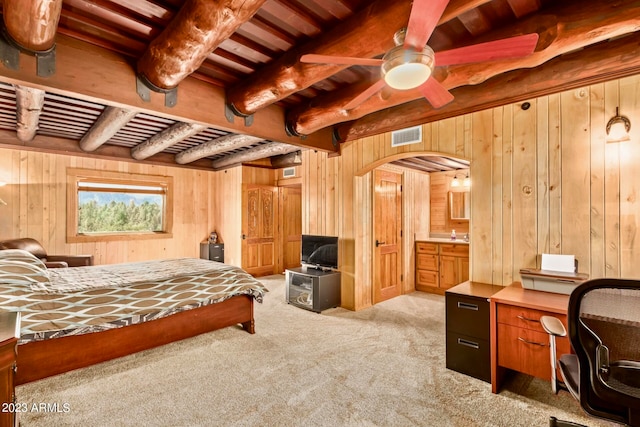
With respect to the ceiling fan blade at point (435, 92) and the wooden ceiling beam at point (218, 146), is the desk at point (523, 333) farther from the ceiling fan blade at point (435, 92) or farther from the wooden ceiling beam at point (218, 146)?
the wooden ceiling beam at point (218, 146)

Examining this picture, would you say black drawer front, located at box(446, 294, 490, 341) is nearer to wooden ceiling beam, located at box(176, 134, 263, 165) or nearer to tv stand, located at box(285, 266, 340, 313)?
tv stand, located at box(285, 266, 340, 313)

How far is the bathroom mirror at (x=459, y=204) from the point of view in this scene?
573cm

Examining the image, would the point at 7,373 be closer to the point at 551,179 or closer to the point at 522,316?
the point at 522,316

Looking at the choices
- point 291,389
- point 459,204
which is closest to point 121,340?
point 291,389

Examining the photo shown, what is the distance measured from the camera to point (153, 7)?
5.79ft

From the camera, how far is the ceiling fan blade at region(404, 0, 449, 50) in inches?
45.4

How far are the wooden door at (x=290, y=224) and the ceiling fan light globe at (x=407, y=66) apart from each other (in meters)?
5.54

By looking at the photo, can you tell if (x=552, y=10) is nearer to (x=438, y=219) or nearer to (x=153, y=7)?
(x=153, y=7)

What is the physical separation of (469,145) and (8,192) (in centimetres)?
660

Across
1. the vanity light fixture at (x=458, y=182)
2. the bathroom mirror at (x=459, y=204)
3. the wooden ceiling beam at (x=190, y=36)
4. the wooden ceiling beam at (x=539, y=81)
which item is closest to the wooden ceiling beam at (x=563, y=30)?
the wooden ceiling beam at (x=539, y=81)

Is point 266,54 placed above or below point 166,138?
above

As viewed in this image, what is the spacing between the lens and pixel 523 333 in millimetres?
2217

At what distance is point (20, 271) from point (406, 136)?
407 centimetres

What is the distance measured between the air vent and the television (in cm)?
163
